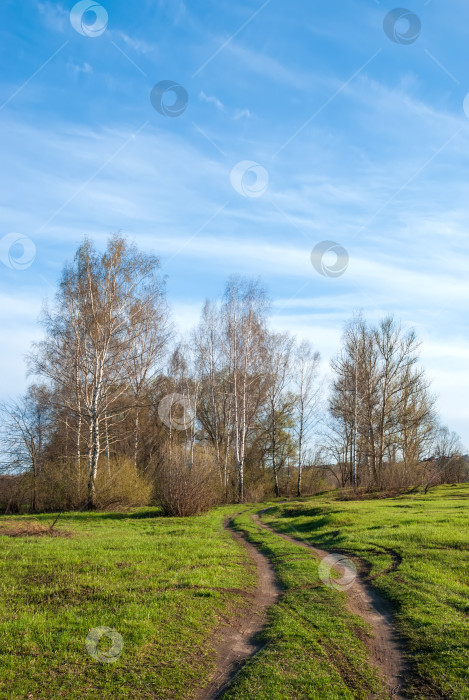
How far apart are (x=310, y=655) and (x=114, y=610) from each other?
3230 millimetres

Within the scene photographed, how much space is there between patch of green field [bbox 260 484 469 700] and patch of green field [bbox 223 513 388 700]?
679 millimetres

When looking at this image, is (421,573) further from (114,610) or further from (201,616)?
(114,610)

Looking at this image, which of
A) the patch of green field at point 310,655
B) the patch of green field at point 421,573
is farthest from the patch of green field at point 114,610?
the patch of green field at point 421,573

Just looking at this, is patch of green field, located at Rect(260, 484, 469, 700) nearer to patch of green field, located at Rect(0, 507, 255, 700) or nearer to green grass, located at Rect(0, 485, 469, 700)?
green grass, located at Rect(0, 485, 469, 700)

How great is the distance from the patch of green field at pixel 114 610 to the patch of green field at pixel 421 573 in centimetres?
276

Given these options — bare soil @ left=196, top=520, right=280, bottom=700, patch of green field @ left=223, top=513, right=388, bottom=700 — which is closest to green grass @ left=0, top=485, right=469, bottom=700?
patch of green field @ left=223, top=513, right=388, bottom=700

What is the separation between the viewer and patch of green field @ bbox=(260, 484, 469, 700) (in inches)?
229

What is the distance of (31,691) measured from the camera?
5.12 metres

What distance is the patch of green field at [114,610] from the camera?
17.8 ft

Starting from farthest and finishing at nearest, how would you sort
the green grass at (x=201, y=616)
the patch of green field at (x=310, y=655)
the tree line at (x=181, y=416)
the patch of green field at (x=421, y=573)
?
the tree line at (x=181, y=416) < the patch of green field at (x=421, y=573) < the green grass at (x=201, y=616) < the patch of green field at (x=310, y=655)

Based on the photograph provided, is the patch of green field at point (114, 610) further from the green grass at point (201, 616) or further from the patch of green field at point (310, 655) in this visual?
the patch of green field at point (310, 655)

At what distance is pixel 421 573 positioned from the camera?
995cm

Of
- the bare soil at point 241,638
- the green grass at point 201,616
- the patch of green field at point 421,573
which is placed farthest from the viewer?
the patch of green field at point 421,573

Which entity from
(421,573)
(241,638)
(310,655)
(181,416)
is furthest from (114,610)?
(181,416)
